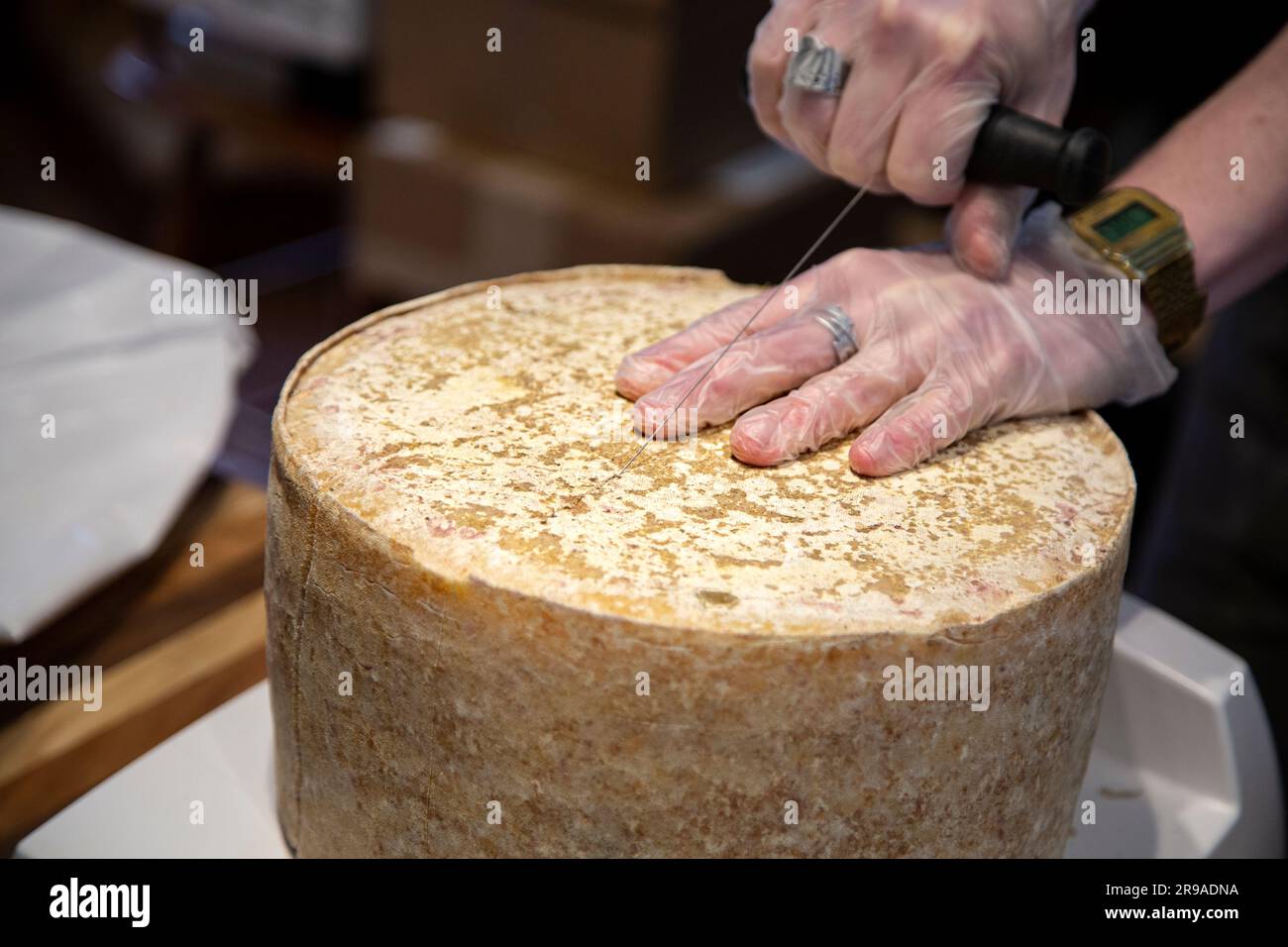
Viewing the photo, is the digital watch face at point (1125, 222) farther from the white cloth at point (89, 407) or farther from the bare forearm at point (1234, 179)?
the white cloth at point (89, 407)

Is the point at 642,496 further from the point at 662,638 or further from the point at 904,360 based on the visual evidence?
the point at 904,360

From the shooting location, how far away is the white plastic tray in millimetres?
1062

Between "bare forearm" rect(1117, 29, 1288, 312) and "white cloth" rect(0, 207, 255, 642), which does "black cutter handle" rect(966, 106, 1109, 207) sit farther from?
"white cloth" rect(0, 207, 255, 642)

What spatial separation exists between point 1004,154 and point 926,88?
0.08 meters

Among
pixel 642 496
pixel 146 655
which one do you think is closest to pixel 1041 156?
pixel 642 496

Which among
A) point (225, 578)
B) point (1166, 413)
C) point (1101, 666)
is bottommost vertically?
point (1166, 413)

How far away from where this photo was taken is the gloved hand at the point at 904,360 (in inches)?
38.6

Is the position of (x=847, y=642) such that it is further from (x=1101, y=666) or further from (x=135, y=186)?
(x=135, y=186)

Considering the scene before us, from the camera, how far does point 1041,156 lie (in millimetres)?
1029

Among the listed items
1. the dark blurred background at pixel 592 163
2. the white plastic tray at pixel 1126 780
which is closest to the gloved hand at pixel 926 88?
the white plastic tray at pixel 1126 780
